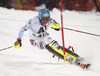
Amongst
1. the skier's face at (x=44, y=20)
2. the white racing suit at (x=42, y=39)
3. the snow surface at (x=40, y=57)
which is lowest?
the snow surface at (x=40, y=57)

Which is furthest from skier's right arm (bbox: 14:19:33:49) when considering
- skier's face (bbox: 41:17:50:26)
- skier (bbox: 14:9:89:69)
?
skier's face (bbox: 41:17:50:26)

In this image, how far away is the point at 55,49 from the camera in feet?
13.4

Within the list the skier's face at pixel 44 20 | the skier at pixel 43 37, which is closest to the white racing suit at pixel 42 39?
the skier at pixel 43 37

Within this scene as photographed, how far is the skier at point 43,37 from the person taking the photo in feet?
13.0

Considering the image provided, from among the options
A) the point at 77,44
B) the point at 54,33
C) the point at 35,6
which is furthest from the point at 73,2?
the point at 77,44

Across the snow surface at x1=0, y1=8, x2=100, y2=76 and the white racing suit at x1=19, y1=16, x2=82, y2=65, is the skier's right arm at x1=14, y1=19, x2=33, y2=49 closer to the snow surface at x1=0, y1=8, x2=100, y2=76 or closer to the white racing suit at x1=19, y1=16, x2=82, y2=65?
the white racing suit at x1=19, y1=16, x2=82, y2=65

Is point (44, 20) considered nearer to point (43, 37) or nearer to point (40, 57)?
point (43, 37)

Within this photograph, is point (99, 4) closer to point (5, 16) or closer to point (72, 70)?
point (5, 16)

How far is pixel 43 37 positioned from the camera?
15.2 ft

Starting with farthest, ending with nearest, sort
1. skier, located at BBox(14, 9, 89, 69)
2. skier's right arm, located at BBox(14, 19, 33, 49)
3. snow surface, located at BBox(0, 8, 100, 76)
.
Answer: skier's right arm, located at BBox(14, 19, 33, 49) < skier, located at BBox(14, 9, 89, 69) < snow surface, located at BBox(0, 8, 100, 76)

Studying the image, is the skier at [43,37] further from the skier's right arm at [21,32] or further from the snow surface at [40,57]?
the snow surface at [40,57]

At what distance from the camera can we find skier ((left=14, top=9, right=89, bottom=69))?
397 centimetres

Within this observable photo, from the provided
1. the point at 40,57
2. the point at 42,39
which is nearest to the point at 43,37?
the point at 42,39

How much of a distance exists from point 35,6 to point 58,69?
29.9ft
